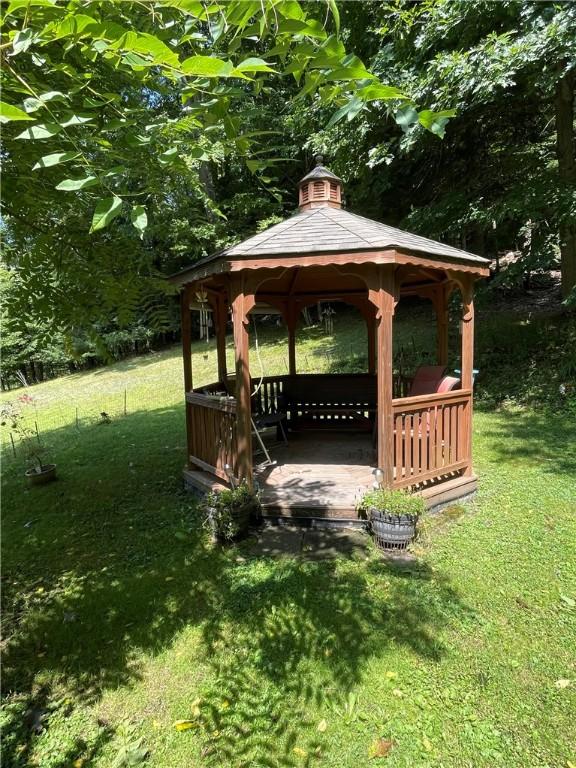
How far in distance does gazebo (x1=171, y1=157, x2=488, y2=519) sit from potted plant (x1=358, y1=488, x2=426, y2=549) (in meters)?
0.45

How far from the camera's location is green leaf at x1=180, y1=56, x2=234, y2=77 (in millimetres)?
992

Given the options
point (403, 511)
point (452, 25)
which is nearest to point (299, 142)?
point (452, 25)

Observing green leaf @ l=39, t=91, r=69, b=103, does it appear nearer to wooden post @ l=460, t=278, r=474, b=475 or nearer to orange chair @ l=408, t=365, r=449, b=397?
wooden post @ l=460, t=278, r=474, b=475

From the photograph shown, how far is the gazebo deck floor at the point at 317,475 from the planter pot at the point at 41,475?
3.24 metres

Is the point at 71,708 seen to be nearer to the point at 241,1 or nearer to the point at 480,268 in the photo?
the point at 241,1

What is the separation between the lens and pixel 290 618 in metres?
3.10

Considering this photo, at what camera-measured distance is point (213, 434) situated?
5.22 meters

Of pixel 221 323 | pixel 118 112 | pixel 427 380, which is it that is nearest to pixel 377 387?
pixel 427 380

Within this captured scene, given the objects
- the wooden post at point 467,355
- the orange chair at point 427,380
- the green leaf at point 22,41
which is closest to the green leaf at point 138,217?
the green leaf at point 22,41

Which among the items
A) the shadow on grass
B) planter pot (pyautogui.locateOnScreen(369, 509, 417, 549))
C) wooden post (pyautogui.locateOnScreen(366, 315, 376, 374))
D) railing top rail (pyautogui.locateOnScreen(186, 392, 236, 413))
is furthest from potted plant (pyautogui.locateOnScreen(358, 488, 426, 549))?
wooden post (pyautogui.locateOnScreen(366, 315, 376, 374))

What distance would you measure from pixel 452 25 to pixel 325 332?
12193 mm

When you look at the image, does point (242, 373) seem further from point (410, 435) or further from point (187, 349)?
point (410, 435)

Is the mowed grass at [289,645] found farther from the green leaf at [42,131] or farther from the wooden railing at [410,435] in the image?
the green leaf at [42,131]

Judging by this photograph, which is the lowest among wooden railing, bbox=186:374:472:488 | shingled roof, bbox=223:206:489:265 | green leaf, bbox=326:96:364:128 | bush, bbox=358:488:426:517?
bush, bbox=358:488:426:517
